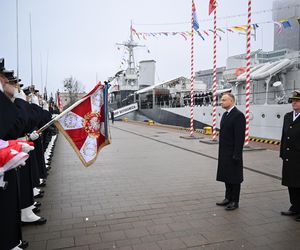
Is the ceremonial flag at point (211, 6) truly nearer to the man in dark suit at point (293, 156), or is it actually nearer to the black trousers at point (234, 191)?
the man in dark suit at point (293, 156)

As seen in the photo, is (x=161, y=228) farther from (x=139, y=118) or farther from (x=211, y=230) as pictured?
(x=139, y=118)

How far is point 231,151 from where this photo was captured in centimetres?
500

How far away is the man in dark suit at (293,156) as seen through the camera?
15.0 feet

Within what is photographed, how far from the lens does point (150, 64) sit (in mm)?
42219

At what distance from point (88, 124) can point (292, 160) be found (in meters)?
3.20

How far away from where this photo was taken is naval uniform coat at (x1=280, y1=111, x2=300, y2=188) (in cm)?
458

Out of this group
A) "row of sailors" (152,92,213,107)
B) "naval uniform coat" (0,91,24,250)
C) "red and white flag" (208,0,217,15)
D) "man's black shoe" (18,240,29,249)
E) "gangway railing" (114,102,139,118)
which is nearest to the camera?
"naval uniform coat" (0,91,24,250)

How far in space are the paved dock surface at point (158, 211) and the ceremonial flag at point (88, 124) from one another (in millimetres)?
1006

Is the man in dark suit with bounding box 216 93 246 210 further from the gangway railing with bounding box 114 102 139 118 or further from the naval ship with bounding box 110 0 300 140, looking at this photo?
the gangway railing with bounding box 114 102 139 118

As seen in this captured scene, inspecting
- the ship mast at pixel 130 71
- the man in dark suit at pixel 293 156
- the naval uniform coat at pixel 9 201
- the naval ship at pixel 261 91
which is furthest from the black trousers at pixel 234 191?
the ship mast at pixel 130 71

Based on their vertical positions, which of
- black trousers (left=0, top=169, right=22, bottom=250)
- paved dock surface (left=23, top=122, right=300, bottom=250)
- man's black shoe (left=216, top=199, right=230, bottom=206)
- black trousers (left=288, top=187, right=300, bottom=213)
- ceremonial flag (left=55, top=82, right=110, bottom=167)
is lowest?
paved dock surface (left=23, top=122, right=300, bottom=250)

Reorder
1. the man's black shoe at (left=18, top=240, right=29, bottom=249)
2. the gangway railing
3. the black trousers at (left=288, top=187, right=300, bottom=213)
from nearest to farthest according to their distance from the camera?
1. the man's black shoe at (left=18, top=240, right=29, bottom=249)
2. the black trousers at (left=288, top=187, right=300, bottom=213)
3. the gangway railing

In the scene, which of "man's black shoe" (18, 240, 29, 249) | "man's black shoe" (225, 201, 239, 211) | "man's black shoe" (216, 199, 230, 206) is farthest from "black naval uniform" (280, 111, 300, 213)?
"man's black shoe" (18, 240, 29, 249)

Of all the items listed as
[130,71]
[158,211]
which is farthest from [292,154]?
[130,71]
